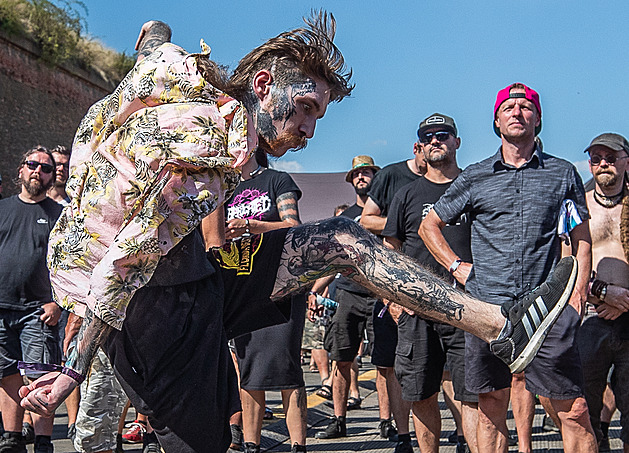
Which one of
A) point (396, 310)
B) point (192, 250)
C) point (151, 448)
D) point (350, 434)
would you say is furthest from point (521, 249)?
point (350, 434)

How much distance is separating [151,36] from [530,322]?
1987 mm

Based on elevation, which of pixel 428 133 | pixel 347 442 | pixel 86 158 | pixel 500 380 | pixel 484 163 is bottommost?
pixel 347 442

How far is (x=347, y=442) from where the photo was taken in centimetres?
657

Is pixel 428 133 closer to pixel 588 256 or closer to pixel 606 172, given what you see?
pixel 606 172

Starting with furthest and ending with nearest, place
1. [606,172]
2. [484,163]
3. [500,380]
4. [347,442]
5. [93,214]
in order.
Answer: [347,442] < [606,172] < [484,163] < [500,380] < [93,214]

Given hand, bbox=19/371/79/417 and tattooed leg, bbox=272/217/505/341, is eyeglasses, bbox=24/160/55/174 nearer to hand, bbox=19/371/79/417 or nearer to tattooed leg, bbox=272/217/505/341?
tattooed leg, bbox=272/217/505/341

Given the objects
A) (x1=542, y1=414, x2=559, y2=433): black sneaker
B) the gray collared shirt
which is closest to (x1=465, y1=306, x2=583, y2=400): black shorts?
the gray collared shirt

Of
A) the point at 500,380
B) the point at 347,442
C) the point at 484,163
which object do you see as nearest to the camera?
the point at 500,380

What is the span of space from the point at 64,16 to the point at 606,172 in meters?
18.5

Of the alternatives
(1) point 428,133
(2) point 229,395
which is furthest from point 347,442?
(2) point 229,395

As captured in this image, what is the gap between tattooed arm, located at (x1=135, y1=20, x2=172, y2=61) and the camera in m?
3.38

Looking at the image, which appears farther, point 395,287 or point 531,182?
point 531,182

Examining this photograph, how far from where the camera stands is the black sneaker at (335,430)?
6.75 m

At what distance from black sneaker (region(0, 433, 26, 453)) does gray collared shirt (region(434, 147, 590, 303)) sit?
3388mm
